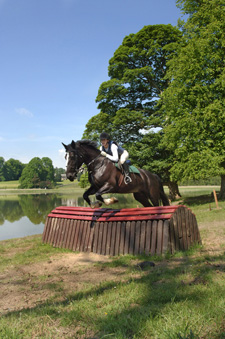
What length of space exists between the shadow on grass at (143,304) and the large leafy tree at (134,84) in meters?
18.4

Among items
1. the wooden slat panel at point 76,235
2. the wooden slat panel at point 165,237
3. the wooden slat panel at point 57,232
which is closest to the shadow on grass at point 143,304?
the wooden slat panel at point 165,237

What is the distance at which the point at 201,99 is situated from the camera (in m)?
17.2

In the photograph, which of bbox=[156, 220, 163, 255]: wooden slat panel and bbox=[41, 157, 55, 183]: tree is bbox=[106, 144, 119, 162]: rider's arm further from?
bbox=[41, 157, 55, 183]: tree

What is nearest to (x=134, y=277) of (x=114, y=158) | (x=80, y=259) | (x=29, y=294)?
(x=29, y=294)

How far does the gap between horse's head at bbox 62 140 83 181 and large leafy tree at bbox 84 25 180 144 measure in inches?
626

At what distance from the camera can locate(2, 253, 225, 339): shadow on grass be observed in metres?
2.61

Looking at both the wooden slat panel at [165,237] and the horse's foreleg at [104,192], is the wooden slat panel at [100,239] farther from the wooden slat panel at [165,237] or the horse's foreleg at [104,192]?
the wooden slat panel at [165,237]

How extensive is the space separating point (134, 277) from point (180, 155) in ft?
49.1

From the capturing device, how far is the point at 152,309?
3012 mm

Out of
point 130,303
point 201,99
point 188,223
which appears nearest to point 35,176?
point 201,99

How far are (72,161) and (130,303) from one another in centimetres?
366

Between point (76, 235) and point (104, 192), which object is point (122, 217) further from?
point (76, 235)

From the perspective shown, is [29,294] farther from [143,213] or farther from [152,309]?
[143,213]

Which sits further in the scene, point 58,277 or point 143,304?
point 58,277
